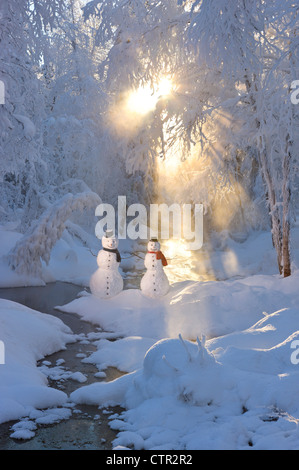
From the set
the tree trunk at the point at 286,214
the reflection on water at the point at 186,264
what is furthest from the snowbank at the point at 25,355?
the reflection on water at the point at 186,264

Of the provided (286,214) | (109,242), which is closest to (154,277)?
(109,242)

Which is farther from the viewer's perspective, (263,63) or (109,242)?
(109,242)

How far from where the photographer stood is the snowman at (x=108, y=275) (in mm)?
9484

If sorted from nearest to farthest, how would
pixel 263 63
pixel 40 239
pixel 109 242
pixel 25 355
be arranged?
pixel 25 355, pixel 263 63, pixel 109 242, pixel 40 239

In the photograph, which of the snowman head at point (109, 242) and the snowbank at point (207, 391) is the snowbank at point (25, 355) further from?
the snowman head at point (109, 242)

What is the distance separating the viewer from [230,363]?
4.78 m

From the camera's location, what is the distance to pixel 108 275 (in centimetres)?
954

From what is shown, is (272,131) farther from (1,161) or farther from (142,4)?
(1,161)

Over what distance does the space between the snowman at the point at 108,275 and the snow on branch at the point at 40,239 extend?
282 centimetres

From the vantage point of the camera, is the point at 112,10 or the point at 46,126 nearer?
the point at 112,10

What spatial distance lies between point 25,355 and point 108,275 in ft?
11.8

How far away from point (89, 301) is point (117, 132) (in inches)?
224
